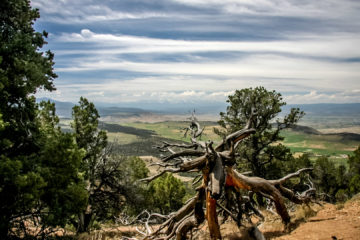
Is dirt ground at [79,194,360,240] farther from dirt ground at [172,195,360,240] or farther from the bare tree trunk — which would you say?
the bare tree trunk

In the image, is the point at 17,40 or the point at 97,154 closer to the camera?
the point at 17,40

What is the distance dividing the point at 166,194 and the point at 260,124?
1934 centimetres

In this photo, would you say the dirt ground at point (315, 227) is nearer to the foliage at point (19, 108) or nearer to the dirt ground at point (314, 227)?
the dirt ground at point (314, 227)

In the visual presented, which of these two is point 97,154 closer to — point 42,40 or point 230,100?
point 42,40

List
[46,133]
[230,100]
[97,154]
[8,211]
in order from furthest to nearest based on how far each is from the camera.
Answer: [230,100], [97,154], [46,133], [8,211]

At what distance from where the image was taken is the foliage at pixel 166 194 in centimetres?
3406

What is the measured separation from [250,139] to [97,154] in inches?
485

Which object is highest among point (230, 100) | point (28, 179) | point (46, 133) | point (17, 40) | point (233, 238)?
point (17, 40)

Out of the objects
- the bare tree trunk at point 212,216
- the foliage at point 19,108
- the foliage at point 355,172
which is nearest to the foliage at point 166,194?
the foliage at point 355,172

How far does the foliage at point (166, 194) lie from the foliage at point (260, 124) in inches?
620

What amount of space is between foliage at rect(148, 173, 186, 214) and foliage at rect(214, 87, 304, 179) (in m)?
15.7

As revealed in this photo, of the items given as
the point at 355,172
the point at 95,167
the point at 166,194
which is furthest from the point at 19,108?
the point at 355,172

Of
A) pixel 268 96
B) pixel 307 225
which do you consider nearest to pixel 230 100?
pixel 268 96

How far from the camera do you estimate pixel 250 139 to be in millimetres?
20703
